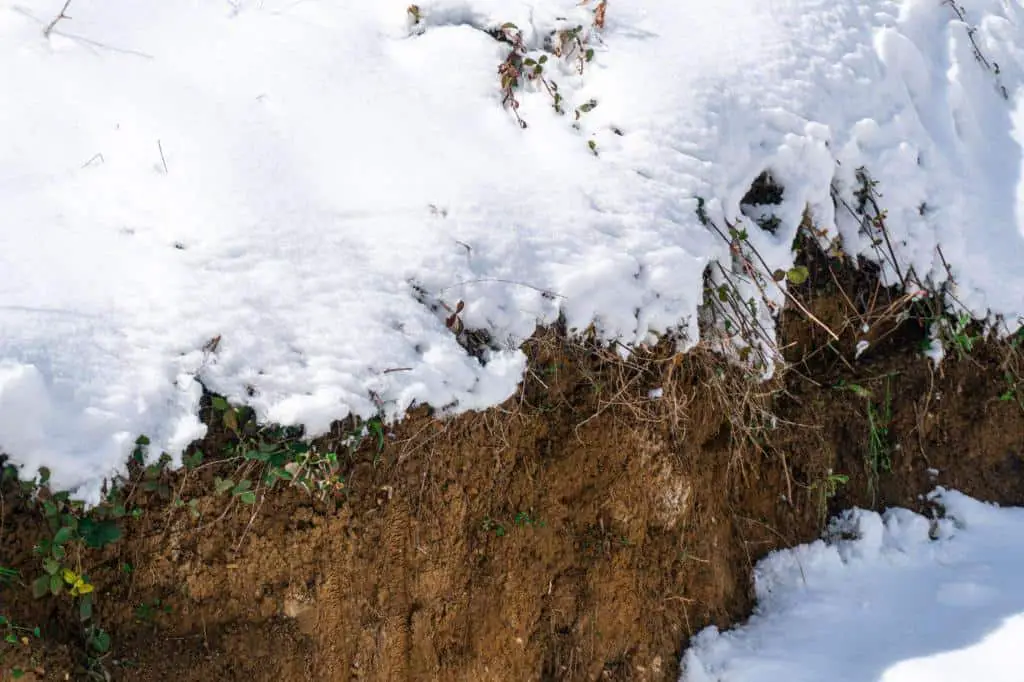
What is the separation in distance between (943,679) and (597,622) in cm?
119

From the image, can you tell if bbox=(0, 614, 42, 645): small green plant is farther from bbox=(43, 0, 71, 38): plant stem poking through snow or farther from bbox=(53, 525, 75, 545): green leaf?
bbox=(43, 0, 71, 38): plant stem poking through snow

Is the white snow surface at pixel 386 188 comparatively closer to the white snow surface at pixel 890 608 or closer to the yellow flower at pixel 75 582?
the yellow flower at pixel 75 582

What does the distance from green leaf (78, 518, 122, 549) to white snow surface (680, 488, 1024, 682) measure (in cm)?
212

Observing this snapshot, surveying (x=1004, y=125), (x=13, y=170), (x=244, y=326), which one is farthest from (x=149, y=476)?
(x=1004, y=125)

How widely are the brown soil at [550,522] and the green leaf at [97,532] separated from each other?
7 centimetres

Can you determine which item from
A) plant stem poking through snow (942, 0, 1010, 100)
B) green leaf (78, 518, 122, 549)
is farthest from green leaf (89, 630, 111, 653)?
plant stem poking through snow (942, 0, 1010, 100)

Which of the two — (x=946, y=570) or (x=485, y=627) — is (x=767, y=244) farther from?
(x=485, y=627)

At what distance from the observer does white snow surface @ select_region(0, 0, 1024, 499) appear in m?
2.42

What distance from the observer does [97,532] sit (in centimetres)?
224

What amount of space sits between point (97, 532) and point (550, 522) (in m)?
1.48

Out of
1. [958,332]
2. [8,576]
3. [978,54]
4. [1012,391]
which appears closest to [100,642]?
[8,576]

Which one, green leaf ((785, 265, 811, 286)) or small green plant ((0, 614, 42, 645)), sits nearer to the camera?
small green plant ((0, 614, 42, 645))

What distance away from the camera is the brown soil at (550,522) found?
241 centimetres

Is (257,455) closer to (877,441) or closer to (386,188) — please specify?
(386,188)
